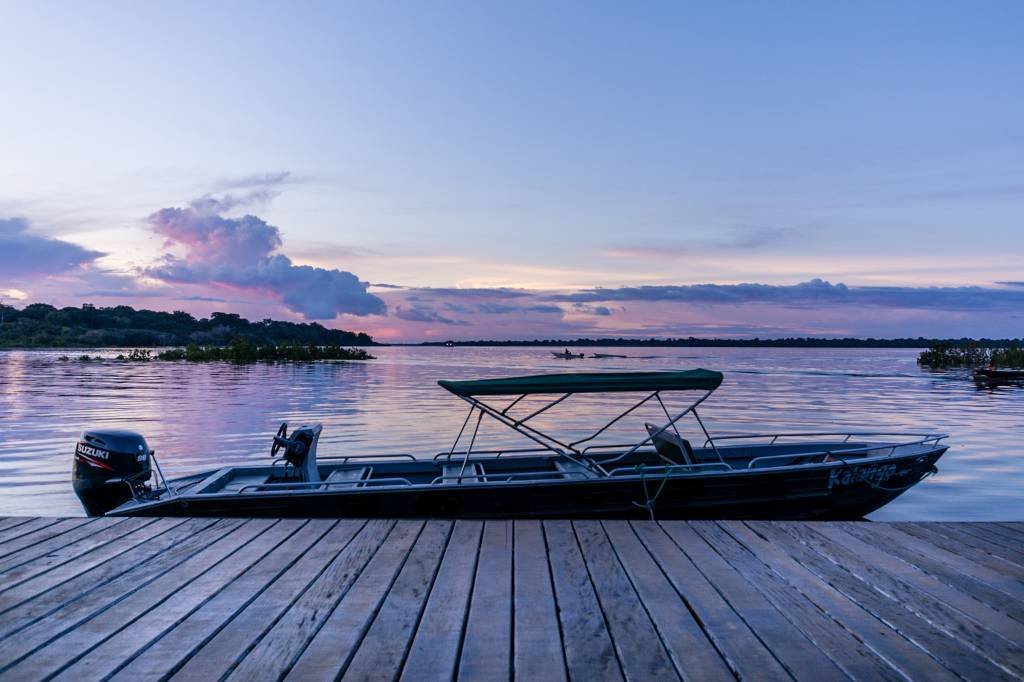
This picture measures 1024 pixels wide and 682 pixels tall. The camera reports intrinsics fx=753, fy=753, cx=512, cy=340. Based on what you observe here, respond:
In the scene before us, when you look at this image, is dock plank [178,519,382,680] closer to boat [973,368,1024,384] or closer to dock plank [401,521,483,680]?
dock plank [401,521,483,680]

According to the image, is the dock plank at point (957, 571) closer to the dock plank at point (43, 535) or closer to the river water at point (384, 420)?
the dock plank at point (43, 535)

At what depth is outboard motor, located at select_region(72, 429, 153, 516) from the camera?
28.3 ft

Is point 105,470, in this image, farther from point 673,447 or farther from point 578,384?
point 673,447

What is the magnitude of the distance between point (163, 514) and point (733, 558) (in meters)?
6.37

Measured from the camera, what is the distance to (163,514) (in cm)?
844

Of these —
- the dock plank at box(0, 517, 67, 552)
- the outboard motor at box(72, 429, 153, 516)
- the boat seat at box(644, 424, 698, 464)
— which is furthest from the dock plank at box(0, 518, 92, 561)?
the boat seat at box(644, 424, 698, 464)

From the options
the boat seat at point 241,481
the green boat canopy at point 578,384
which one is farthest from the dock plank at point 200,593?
the boat seat at point 241,481

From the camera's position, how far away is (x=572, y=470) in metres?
10.5

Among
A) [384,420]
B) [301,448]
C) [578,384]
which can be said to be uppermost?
[578,384]

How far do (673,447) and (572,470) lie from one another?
1.47 meters

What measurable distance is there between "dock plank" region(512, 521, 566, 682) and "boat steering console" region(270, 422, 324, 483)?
4.59m

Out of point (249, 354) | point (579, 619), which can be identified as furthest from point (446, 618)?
point (249, 354)

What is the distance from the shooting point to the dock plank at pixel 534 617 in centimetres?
329

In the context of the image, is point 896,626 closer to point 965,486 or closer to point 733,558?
point 733,558
